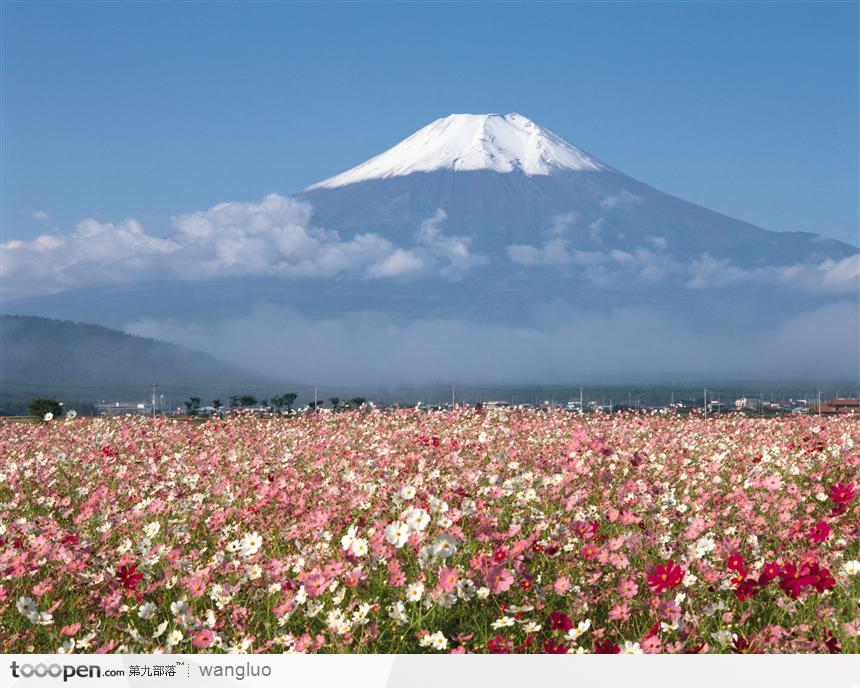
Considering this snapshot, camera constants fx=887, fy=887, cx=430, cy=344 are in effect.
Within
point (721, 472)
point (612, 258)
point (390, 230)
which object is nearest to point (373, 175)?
point (390, 230)

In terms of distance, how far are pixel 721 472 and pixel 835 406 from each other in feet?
55.5

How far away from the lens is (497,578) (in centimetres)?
398

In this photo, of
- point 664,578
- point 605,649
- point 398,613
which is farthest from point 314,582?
point 664,578

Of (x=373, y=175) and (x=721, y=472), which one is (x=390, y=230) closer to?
(x=373, y=175)

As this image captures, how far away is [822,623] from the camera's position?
4.15 meters

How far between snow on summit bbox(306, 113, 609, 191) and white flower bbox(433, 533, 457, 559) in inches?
6762

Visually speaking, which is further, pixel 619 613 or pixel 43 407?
pixel 43 407

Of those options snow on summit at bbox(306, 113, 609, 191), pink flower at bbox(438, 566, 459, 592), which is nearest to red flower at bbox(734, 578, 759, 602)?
pink flower at bbox(438, 566, 459, 592)

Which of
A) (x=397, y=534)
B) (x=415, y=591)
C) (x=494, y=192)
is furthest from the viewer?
(x=494, y=192)

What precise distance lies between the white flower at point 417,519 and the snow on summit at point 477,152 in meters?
171

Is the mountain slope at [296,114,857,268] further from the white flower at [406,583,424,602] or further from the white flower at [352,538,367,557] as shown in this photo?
the white flower at [406,583,424,602]

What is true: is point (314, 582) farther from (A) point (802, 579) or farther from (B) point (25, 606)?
(A) point (802, 579)

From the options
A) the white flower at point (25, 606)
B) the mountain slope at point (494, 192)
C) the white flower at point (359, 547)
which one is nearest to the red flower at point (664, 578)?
the white flower at point (359, 547)

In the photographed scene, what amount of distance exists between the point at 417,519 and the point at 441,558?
226 millimetres
